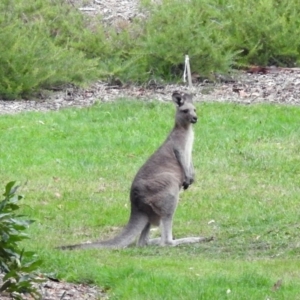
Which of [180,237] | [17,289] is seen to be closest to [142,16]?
[180,237]

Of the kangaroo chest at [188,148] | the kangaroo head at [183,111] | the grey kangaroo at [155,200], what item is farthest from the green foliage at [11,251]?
the kangaroo head at [183,111]

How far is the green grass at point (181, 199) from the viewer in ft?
25.0

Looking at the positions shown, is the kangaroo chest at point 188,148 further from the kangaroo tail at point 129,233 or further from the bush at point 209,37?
the bush at point 209,37

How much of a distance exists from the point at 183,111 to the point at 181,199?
1.33m

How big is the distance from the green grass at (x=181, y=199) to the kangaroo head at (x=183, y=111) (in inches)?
39.8

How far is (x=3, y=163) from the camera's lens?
1266 cm

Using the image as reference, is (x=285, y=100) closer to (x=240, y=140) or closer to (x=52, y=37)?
(x=240, y=140)

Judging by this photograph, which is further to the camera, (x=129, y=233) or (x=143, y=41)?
(x=143, y=41)

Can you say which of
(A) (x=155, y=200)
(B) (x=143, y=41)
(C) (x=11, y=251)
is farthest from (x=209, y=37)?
(C) (x=11, y=251)

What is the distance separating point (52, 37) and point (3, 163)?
6.03 meters

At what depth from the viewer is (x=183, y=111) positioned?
33.8 feet

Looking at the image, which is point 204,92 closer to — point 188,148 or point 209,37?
point 209,37

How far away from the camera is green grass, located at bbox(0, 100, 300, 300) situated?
763 cm

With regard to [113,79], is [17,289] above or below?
above
